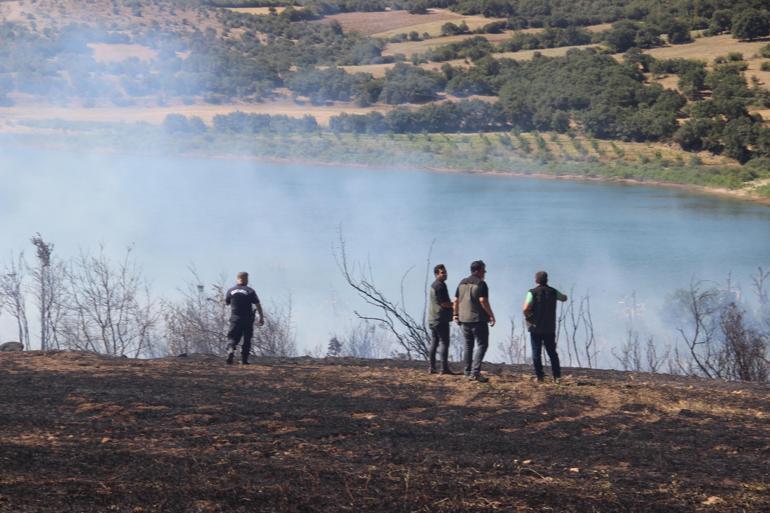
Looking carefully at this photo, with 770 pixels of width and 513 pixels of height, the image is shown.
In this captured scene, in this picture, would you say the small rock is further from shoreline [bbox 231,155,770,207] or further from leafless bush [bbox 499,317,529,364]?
shoreline [bbox 231,155,770,207]

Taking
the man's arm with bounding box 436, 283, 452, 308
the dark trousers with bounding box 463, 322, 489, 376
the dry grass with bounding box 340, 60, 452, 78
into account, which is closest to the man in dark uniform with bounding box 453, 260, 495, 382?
the dark trousers with bounding box 463, 322, 489, 376

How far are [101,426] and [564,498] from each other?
14.7 ft

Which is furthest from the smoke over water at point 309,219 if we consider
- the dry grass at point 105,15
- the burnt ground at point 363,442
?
the burnt ground at point 363,442

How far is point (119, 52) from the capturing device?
5550 centimetres

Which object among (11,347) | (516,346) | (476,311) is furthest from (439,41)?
(476,311)

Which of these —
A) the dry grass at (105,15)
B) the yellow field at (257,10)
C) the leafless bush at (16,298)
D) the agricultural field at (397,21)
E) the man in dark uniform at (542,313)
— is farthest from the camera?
the agricultural field at (397,21)

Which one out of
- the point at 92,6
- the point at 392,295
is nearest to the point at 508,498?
the point at 392,295

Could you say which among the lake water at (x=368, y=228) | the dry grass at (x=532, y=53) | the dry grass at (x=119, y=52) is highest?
the dry grass at (x=532, y=53)

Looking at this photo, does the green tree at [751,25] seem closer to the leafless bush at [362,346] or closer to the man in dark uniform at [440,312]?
the leafless bush at [362,346]

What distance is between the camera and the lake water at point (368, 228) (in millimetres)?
30422

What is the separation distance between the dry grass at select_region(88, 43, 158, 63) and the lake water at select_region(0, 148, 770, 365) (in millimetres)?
10901

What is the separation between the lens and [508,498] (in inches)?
319

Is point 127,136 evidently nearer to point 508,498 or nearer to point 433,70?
point 433,70

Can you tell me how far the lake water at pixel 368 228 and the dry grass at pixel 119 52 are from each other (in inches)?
429
